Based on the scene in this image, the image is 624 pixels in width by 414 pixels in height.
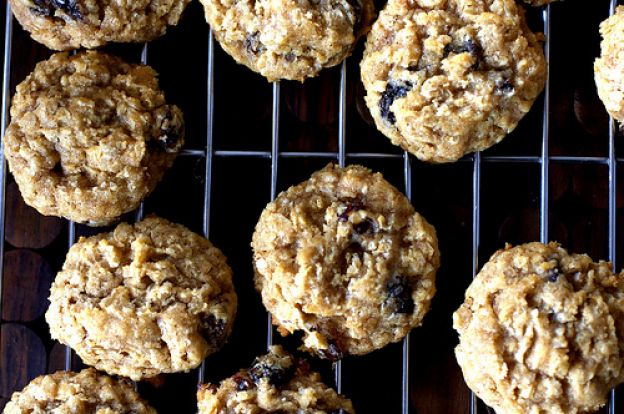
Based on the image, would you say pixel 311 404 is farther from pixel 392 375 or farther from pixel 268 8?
pixel 268 8

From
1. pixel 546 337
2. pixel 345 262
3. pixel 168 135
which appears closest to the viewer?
pixel 546 337

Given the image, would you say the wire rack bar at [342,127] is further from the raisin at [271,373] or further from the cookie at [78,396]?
the cookie at [78,396]

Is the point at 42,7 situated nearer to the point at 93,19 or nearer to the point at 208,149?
the point at 93,19

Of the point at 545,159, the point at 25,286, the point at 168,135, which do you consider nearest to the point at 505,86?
the point at 545,159

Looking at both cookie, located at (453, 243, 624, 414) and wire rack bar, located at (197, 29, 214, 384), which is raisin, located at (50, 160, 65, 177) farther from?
cookie, located at (453, 243, 624, 414)

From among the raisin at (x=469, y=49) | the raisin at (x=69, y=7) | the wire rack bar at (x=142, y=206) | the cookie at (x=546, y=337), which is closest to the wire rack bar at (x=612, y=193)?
the cookie at (x=546, y=337)

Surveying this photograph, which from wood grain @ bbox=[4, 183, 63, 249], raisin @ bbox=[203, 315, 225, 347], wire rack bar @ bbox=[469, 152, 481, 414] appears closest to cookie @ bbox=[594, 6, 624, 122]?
wire rack bar @ bbox=[469, 152, 481, 414]
